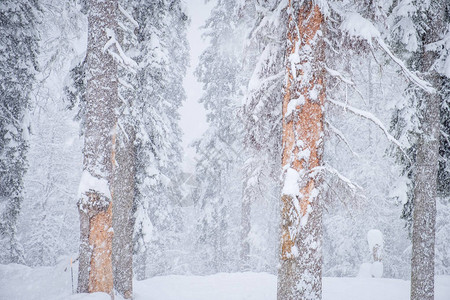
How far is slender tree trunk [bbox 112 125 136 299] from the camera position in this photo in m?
7.95

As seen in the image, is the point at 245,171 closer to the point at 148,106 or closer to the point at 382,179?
the point at 148,106

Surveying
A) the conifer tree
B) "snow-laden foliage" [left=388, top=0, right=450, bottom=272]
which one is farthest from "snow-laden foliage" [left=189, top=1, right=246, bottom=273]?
"snow-laden foliage" [left=388, top=0, right=450, bottom=272]

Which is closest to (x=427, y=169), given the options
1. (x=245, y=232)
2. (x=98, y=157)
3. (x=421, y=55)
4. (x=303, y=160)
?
(x=421, y=55)

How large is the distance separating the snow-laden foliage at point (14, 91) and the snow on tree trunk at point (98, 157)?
6028 mm

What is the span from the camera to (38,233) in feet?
76.4

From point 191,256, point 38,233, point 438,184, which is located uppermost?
point 438,184

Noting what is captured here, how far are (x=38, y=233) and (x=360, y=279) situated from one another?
2242 cm

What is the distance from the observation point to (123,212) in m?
8.03

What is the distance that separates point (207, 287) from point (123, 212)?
451 cm

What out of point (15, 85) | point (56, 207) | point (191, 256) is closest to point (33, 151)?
point (56, 207)

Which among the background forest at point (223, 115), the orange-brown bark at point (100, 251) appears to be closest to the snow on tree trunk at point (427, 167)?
the background forest at point (223, 115)

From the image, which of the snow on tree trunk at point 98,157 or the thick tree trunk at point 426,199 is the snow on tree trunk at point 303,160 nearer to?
the snow on tree trunk at point 98,157

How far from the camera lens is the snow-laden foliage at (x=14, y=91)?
31.7 feet

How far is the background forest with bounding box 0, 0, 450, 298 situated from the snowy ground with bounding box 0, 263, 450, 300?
1214mm
